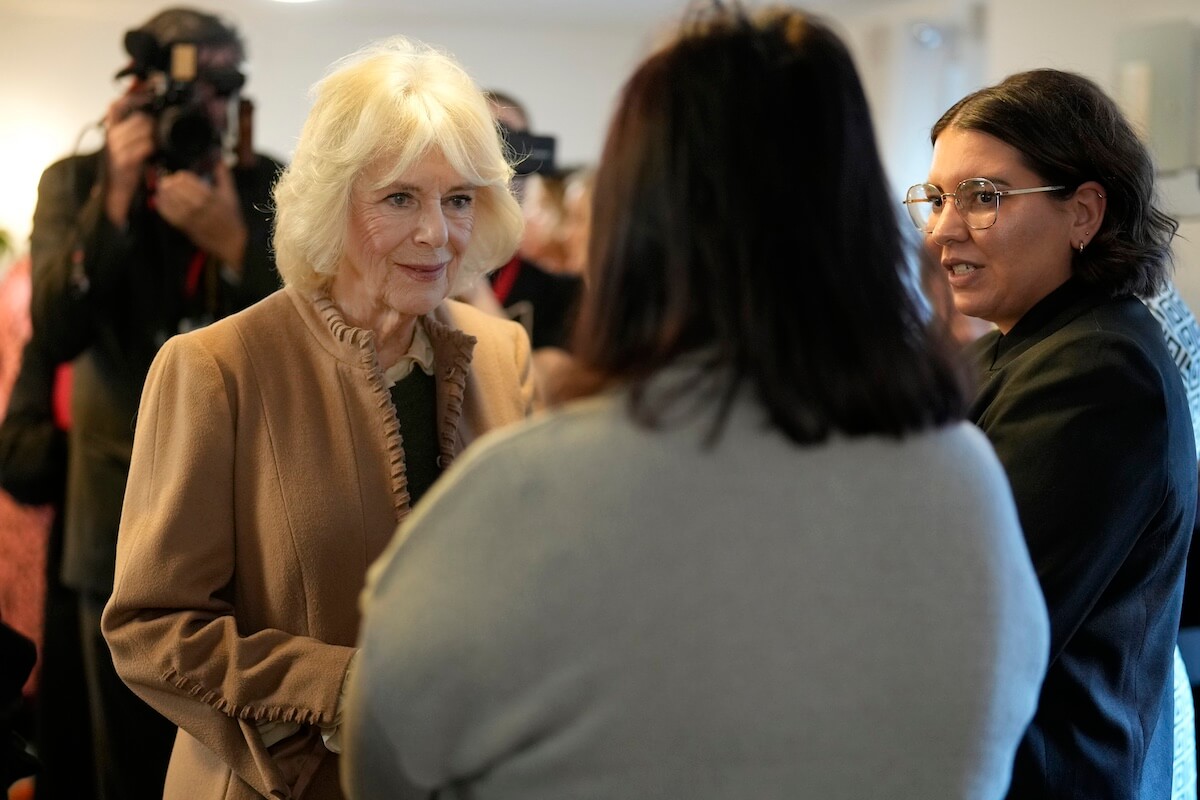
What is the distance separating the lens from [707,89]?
83cm

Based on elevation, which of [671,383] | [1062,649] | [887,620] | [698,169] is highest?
[698,169]

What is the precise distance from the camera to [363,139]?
1.42m

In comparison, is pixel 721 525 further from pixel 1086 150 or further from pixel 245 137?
pixel 245 137

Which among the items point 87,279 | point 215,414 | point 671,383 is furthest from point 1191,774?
point 87,279

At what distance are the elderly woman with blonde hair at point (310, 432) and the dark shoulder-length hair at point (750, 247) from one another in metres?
0.61

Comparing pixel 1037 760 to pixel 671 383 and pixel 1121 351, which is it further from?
pixel 671 383

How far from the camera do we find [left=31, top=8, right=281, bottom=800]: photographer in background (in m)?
2.16

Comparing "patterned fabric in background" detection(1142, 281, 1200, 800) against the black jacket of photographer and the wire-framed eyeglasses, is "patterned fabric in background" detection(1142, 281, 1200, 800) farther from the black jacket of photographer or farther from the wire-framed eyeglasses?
the black jacket of photographer

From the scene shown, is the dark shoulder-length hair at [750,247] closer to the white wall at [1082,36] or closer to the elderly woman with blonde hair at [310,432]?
the elderly woman with blonde hair at [310,432]

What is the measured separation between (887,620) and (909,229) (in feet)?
0.94

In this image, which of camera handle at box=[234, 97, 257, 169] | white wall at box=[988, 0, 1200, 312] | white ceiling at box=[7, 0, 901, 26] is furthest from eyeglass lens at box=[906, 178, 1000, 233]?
white ceiling at box=[7, 0, 901, 26]

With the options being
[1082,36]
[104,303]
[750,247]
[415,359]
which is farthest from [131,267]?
[1082,36]

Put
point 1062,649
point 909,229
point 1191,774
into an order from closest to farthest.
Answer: point 909,229 → point 1062,649 → point 1191,774

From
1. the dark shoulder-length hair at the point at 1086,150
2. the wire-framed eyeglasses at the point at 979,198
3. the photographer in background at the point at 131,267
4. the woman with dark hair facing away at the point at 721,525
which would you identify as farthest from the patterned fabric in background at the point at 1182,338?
the photographer in background at the point at 131,267
